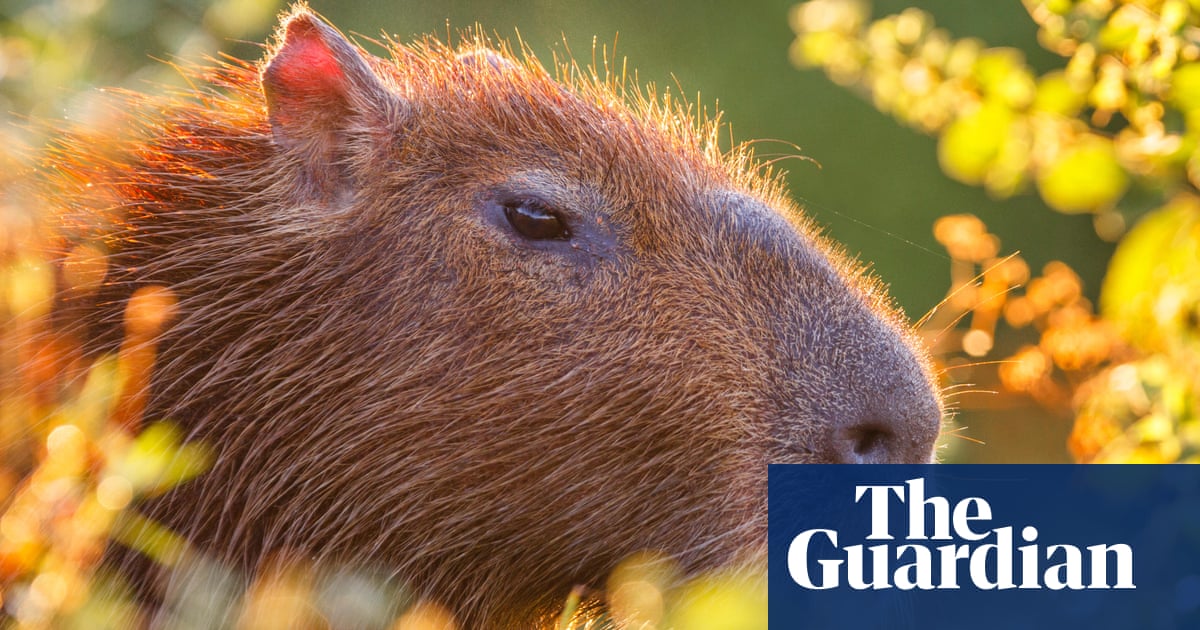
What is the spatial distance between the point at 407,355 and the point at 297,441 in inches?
9.6

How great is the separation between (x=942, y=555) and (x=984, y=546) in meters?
0.14

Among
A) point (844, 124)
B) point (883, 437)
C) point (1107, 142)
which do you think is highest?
point (844, 124)

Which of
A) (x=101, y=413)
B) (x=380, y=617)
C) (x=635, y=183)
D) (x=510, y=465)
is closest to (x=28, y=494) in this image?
(x=101, y=413)

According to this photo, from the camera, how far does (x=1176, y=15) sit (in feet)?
7.25

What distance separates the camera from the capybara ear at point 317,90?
254cm

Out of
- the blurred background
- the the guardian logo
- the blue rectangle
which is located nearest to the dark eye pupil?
the blue rectangle

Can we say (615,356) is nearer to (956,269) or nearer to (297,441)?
(297,441)

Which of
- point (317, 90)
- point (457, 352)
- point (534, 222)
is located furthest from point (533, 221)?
point (317, 90)

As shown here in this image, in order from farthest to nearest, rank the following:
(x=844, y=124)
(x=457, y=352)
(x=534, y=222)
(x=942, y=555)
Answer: (x=844, y=124) < (x=942, y=555) < (x=534, y=222) < (x=457, y=352)

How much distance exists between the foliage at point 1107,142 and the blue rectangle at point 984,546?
136 mm

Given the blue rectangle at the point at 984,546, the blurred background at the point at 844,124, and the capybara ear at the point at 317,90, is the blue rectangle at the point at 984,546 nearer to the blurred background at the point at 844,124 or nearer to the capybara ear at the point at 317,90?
the capybara ear at the point at 317,90

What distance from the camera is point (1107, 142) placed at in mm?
2488

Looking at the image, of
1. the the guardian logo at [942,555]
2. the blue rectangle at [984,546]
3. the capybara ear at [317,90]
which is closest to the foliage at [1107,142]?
the blue rectangle at [984,546]

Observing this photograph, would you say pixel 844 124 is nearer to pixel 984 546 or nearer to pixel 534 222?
pixel 984 546
